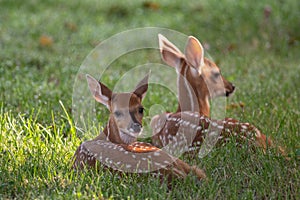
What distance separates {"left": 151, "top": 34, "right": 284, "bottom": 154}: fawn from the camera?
5.22 metres

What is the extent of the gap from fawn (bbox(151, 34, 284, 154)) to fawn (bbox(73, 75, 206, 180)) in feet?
1.83

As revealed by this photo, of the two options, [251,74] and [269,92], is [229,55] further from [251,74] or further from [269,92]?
[269,92]

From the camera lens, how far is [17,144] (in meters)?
4.99

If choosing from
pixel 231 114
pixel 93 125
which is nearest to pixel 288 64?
pixel 231 114

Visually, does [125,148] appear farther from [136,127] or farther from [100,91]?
[100,91]

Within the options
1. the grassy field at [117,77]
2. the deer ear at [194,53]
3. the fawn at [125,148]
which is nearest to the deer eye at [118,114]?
the fawn at [125,148]

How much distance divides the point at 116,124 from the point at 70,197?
3.81 ft

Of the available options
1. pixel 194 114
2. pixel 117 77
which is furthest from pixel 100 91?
pixel 117 77

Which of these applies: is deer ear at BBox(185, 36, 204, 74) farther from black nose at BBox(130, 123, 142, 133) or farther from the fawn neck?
black nose at BBox(130, 123, 142, 133)

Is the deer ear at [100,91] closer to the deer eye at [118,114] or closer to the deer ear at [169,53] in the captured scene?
the deer eye at [118,114]

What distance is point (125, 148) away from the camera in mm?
4660

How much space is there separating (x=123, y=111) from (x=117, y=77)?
2.70 metres

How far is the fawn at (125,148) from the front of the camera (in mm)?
4449

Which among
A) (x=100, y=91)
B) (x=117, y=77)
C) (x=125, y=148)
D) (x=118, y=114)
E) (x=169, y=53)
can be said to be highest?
(x=169, y=53)
